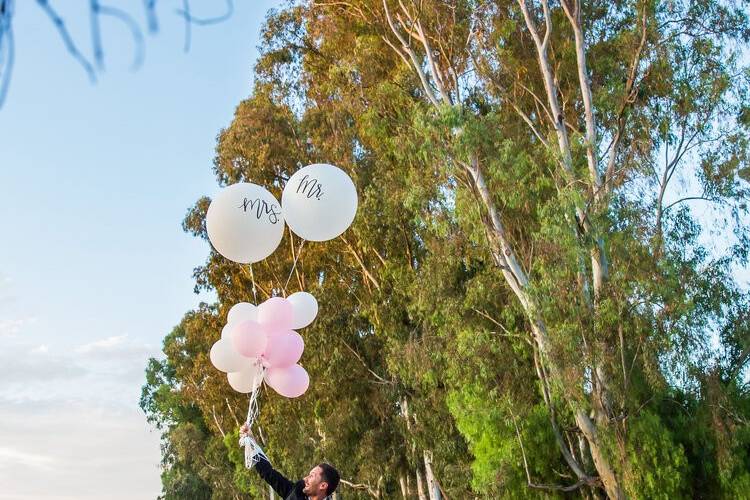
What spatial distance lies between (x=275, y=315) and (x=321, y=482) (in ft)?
8.55

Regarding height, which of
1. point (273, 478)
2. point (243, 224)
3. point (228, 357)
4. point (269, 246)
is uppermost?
point (243, 224)

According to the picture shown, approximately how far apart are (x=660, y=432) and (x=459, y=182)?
496cm

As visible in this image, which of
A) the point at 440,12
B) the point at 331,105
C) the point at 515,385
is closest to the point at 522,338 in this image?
the point at 515,385

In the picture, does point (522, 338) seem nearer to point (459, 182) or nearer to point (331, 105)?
point (459, 182)

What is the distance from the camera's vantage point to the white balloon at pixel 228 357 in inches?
302

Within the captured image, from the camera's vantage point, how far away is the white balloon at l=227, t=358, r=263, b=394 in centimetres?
756

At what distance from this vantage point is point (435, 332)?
56.5 ft

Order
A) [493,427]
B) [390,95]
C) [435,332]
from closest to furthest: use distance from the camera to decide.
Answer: [493,427]
[435,332]
[390,95]

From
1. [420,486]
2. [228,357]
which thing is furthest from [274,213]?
[420,486]

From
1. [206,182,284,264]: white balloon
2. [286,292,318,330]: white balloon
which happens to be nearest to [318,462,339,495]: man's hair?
[286,292,318,330]: white balloon

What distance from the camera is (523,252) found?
16.3 metres

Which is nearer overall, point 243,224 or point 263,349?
point 263,349

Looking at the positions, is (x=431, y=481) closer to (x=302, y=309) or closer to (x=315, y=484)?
(x=302, y=309)

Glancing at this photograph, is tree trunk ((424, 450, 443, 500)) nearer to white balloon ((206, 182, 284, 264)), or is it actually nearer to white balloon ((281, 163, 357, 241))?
white balloon ((281, 163, 357, 241))
